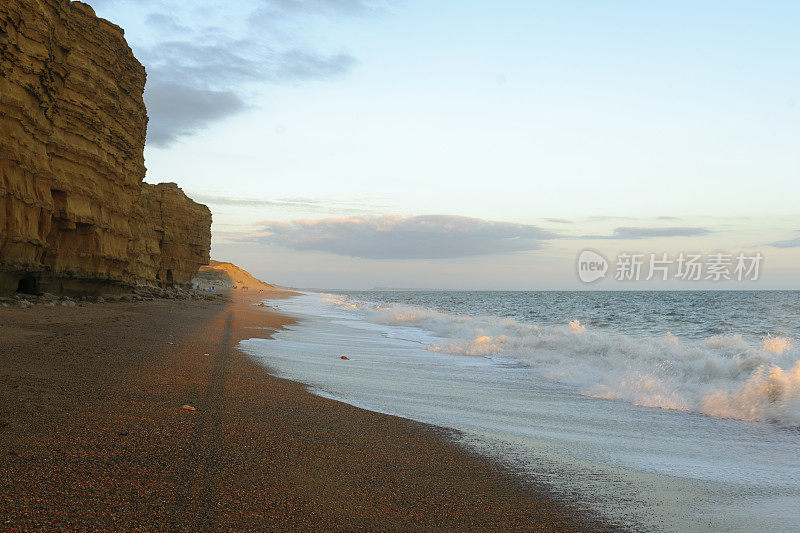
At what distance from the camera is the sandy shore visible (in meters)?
2.73

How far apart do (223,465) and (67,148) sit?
57.7 ft

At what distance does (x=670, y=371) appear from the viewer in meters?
9.87

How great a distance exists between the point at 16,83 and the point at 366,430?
14.6 metres

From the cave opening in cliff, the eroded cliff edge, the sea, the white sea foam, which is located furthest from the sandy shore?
the cave opening in cliff

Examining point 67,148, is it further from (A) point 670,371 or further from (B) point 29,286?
(A) point 670,371

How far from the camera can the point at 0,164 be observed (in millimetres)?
13531

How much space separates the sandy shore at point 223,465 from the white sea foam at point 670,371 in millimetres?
4556

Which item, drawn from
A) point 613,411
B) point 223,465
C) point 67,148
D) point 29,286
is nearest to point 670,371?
point 613,411

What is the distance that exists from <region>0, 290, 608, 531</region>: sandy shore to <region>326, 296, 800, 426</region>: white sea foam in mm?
4556

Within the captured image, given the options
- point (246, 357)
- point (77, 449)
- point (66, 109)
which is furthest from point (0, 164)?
point (77, 449)

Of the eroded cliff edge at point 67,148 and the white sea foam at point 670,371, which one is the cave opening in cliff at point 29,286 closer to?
the eroded cliff edge at point 67,148

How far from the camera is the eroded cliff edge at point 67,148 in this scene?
45.1ft

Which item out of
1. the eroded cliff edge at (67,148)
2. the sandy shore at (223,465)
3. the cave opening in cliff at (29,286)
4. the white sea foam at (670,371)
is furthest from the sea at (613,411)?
the cave opening in cliff at (29,286)

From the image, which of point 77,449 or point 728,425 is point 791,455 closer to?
point 728,425
